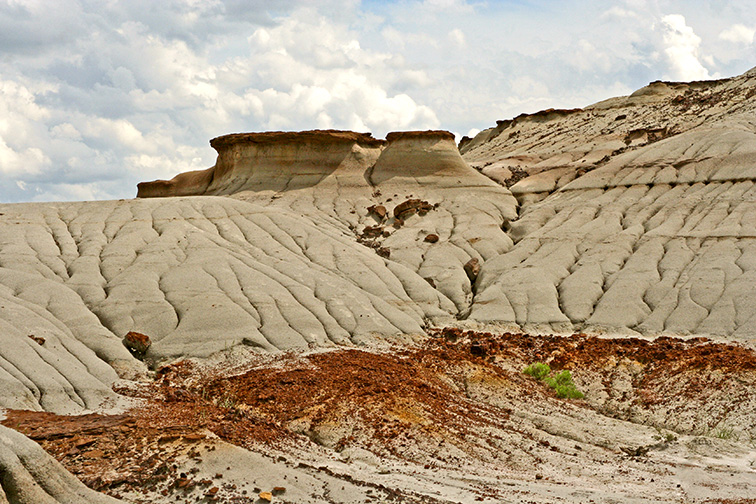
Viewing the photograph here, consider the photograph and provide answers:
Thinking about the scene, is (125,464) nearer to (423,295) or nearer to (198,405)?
(198,405)

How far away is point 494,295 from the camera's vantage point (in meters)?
39.0

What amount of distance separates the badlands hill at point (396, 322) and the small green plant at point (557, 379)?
61 centimetres

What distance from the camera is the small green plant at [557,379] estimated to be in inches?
1067

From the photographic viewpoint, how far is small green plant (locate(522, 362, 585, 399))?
27094mm

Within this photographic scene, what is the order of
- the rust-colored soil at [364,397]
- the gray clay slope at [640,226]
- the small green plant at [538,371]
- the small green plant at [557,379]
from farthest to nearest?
the gray clay slope at [640,226] < the small green plant at [538,371] < the small green plant at [557,379] < the rust-colored soil at [364,397]

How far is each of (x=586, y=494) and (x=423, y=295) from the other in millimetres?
23559

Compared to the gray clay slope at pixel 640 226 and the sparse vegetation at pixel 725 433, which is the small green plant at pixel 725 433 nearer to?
the sparse vegetation at pixel 725 433

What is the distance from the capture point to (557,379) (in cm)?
2806

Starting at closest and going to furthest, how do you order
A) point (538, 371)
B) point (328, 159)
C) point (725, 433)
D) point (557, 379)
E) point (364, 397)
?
point (364, 397), point (725, 433), point (557, 379), point (538, 371), point (328, 159)

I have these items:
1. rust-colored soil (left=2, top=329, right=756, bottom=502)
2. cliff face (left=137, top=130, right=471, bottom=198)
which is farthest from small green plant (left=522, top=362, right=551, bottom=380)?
cliff face (left=137, top=130, right=471, bottom=198)

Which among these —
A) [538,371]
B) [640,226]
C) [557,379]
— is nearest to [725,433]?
[557,379]

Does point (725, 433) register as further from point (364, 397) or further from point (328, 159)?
point (328, 159)

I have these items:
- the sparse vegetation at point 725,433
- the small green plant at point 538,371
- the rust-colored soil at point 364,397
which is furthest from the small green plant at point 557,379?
the sparse vegetation at point 725,433

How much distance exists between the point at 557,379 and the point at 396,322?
9078 millimetres
